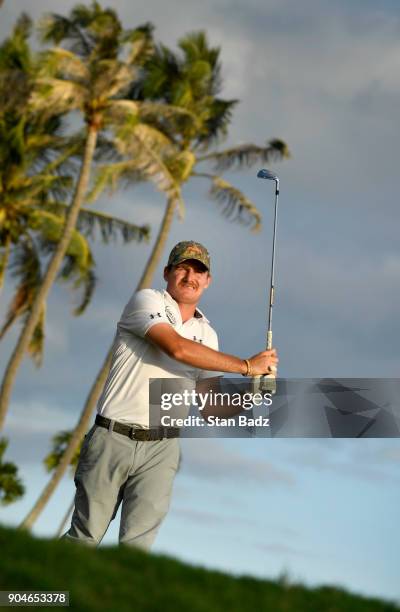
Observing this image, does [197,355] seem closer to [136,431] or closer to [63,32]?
[136,431]

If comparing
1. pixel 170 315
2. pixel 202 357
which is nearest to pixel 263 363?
pixel 202 357

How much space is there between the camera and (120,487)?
325 inches

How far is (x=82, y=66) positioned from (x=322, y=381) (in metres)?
25.8

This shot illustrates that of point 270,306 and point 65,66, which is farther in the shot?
point 65,66

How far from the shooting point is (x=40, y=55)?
34531mm

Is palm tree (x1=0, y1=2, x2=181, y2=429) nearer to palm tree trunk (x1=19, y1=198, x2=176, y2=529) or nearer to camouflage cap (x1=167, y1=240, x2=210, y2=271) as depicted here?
palm tree trunk (x1=19, y1=198, x2=176, y2=529)

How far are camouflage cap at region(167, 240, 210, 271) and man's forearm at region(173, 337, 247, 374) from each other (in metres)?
0.74

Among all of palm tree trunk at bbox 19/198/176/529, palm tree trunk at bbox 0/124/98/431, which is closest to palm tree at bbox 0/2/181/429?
palm tree trunk at bbox 0/124/98/431

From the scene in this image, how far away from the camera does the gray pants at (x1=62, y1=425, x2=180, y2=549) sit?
8.09 metres

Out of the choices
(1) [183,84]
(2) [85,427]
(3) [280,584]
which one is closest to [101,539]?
(3) [280,584]

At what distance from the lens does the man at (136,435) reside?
316 inches

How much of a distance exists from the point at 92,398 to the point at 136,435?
26.2m

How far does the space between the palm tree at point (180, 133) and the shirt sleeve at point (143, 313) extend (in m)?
26.1

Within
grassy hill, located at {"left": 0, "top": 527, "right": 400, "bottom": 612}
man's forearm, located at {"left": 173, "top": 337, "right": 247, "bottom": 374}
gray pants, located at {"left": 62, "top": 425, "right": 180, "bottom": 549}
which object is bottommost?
grassy hill, located at {"left": 0, "top": 527, "right": 400, "bottom": 612}
